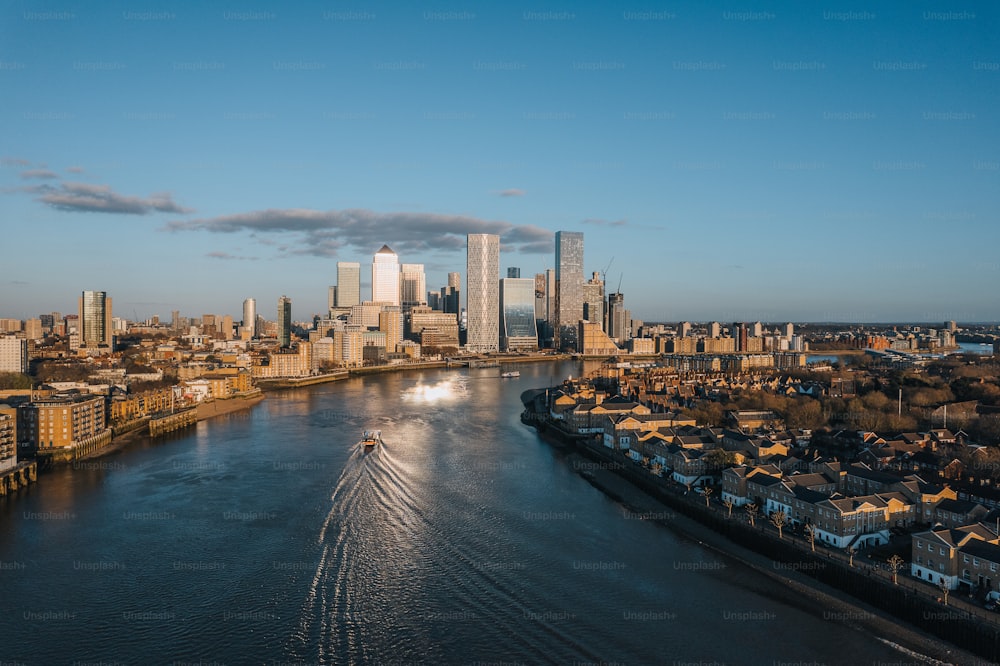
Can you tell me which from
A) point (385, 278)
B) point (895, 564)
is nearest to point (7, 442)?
point (895, 564)

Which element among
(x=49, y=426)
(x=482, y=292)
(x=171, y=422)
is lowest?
(x=171, y=422)

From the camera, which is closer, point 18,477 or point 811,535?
point 811,535

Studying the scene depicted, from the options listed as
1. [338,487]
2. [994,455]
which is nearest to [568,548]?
[338,487]

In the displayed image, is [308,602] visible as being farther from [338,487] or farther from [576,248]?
[576,248]

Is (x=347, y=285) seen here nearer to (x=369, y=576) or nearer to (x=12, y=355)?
(x=12, y=355)

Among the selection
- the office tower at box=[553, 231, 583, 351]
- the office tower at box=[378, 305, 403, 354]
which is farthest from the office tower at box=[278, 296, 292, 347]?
the office tower at box=[553, 231, 583, 351]

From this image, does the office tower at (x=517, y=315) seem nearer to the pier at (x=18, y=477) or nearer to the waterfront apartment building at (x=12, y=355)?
the waterfront apartment building at (x=12, y=355)

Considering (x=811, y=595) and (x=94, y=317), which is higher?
(x=94, y=317)
